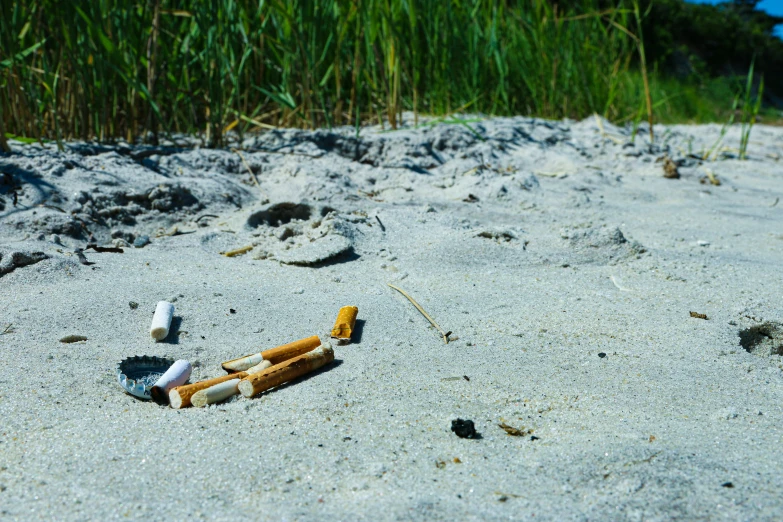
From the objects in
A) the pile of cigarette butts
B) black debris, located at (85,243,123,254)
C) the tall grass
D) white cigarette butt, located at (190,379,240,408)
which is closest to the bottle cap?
the pile of cigarette butts

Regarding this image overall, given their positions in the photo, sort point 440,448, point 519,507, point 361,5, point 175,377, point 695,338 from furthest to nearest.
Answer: point 361,5, point 695,338, point 175,377, point 440,448, point 519,507

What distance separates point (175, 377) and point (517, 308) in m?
0.84

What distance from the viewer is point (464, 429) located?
45.9 inches

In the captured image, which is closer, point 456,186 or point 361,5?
point 456,186

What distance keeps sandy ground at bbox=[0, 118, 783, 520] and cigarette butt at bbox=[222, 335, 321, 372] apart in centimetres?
6

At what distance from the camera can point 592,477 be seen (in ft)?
3.43

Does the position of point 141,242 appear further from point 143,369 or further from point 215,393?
point 215,393

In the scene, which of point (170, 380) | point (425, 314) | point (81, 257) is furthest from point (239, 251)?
point (170, 380)

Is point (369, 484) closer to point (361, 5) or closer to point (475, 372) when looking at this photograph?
point (475, 372)

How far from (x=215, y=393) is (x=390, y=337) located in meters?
0.45

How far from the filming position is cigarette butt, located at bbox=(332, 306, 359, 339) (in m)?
1.54

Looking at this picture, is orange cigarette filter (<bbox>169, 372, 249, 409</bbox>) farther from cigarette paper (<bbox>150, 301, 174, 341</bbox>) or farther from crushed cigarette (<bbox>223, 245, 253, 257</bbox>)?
crushed cigarette (<bbox>223, 245, 253, 257</bbox>)

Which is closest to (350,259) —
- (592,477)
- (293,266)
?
(293,266)

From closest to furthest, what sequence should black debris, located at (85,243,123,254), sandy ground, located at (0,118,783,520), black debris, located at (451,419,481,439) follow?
sandy ground, located at (0,118,783,520), black debris, located at (451,419,481,439), black debris, located at (85,243,123,254)
